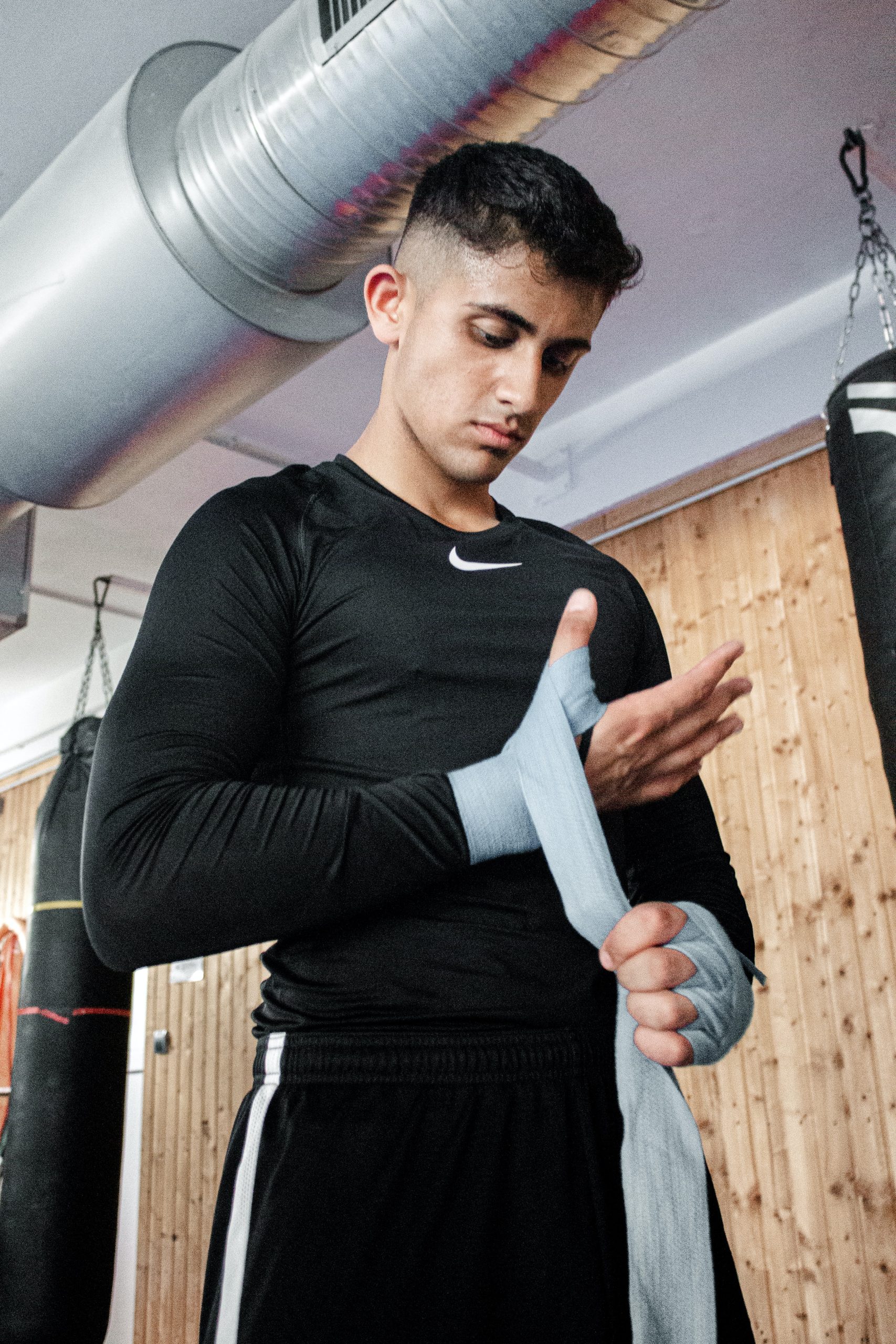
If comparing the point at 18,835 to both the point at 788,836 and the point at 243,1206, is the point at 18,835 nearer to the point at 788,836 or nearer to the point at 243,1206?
the point at 788,836

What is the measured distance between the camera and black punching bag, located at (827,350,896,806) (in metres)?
1.75

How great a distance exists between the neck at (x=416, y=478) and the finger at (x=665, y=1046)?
0.48 meters

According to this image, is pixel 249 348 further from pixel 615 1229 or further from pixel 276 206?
pixel 615 1229

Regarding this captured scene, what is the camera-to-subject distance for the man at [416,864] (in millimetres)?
734

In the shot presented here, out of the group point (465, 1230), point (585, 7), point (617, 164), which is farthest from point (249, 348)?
point (465, 1230)

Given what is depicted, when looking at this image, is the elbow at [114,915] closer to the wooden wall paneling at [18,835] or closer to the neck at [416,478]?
the neck at [416,478]

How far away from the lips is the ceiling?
5.97 ft

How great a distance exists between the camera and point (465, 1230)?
74 cm

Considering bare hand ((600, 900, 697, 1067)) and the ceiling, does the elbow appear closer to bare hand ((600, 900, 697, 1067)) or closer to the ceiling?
bare hand ((600, 900, 697, 1067))

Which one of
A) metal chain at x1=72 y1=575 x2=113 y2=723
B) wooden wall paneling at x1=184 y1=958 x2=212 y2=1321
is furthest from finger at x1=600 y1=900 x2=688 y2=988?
wooden wall paneling at x1=184 y1=958 x2=212 y2=1321

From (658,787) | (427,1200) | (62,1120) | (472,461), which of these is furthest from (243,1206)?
(62,1120)

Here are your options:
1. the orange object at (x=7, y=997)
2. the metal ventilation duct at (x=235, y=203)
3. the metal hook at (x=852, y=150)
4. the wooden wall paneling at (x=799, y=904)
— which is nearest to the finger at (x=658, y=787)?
the metal ventilation duct at (x=235, y=203)

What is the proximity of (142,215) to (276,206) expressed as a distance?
0.23 meters

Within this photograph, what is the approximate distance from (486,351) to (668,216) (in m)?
2.41
